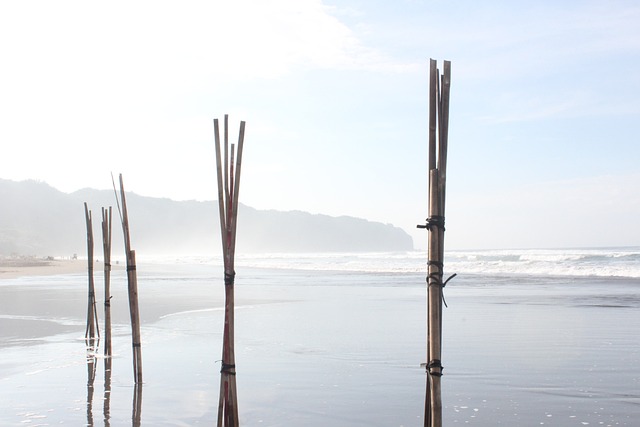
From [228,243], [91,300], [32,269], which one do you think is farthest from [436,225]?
[32,269]

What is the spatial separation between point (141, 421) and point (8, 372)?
3387 mm

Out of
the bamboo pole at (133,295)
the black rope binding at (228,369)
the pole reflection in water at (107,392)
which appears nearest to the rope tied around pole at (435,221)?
the black rope binding at (228,369)

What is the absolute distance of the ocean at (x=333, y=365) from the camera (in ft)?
22.6

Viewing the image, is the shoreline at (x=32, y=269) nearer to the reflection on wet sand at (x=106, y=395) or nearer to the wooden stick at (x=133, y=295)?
the reflection on wet sand at (x=106, y=395)

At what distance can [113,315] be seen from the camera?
16.3 m

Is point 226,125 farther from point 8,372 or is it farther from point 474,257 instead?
point 474,257

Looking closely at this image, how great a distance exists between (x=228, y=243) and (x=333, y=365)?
4431 mm

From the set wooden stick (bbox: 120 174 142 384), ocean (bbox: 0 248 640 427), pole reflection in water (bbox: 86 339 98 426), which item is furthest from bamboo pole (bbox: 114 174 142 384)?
pole reflection in water (bbox: 86 339 98 426)

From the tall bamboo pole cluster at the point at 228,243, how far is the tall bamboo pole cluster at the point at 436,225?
63.3 inches

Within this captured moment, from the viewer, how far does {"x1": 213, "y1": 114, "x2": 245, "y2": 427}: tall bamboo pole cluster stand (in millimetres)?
5559

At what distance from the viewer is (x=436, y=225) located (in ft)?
15.4

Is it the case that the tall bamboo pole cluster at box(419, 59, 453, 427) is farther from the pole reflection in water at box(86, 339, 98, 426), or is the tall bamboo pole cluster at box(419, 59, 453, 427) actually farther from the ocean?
the pole reflection in water at box(86, 339, 98, 426)

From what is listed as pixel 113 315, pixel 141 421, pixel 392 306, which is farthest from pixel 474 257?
pixel 141 421

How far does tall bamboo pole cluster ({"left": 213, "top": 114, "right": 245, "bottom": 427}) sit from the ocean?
1015mm
